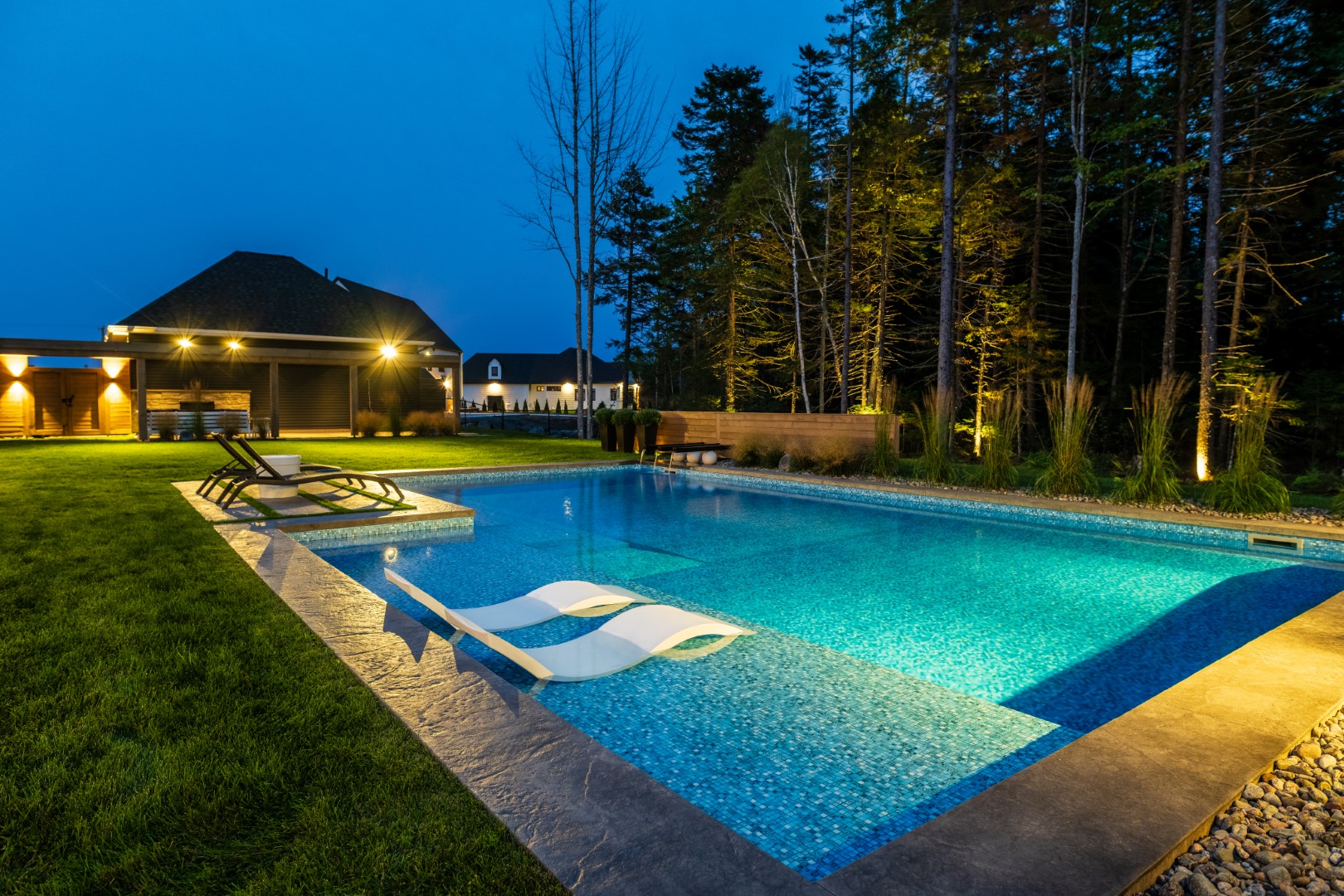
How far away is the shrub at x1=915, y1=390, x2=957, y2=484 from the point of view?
30.6 feet

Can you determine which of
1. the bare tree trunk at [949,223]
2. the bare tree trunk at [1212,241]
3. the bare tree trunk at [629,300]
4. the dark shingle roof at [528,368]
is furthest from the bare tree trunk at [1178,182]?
the dark shingle roof at [528,368]

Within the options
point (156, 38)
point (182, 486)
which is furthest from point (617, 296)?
point (156, 38)

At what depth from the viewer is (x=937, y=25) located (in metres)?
12.4

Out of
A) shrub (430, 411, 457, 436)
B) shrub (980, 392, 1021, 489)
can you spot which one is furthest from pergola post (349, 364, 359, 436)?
shrub (980, 392, 1021, 489)

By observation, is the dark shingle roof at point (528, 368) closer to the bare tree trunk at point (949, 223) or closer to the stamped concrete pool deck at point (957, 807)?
the bare tree trunk at point (949, 223)

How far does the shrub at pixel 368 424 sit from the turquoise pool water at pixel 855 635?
11.9m

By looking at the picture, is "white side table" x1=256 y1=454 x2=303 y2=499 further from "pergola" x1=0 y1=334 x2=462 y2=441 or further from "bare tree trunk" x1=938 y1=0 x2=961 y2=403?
"pergola" x1=0 y1=334 x2=462 y2=441

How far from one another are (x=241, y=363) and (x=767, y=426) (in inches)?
632

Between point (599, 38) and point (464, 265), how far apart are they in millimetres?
115963

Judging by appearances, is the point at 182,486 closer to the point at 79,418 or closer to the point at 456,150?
the point at 79,418

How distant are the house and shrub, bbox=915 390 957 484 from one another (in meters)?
14.5

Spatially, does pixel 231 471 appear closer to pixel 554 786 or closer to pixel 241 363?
pixel 554 786

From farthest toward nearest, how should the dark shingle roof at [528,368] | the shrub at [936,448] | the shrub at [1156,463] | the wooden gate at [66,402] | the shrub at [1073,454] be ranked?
the dark shingle roof at [528,368]
the wooden gate at [66,402]
the shrub at [936,448]
the shrub at [1073,454]
the shrub at [1156,463]

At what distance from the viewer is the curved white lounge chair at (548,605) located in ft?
13.0
